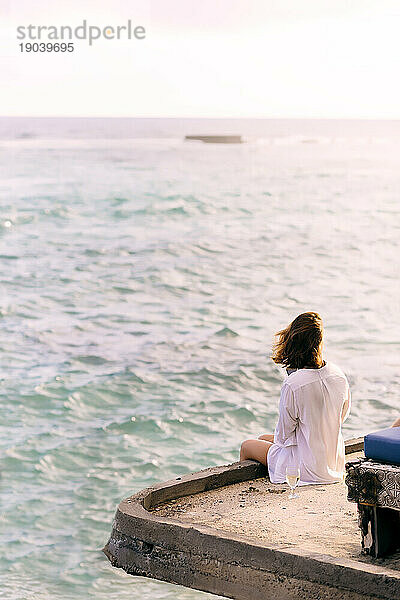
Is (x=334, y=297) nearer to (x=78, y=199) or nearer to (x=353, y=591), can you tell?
(x=78, y=199)

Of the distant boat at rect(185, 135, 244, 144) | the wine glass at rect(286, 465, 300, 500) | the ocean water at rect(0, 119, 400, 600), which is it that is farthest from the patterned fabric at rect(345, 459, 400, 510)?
the distant boat at rect(185, 135, 244, 144)

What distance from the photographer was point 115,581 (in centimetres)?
814

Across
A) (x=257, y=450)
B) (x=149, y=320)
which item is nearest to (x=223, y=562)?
(x=257, y=450)

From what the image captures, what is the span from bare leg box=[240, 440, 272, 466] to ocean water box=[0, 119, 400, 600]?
2061mm

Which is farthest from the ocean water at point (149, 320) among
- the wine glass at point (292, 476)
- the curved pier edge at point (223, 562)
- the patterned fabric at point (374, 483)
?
the patterned fabric at point (374, 483)

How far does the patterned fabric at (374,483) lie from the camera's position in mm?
4195

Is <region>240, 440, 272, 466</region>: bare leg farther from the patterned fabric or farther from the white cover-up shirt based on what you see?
the patterned fabric

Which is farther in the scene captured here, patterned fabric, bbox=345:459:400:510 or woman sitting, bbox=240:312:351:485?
woman sitting, bbox=240:312:351:485

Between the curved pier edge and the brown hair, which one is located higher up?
the brown hair

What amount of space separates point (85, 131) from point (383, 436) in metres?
59.5

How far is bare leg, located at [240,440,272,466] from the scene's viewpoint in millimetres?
5781

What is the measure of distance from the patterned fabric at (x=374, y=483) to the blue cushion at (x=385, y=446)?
1.1 inches

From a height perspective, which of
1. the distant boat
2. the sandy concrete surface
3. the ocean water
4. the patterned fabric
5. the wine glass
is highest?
the patterned fabric

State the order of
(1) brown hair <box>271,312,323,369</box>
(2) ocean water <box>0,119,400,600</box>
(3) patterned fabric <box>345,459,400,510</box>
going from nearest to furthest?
(3) patterned fabric <box>345,459,400,510</box> < (1) brown hair <box>271,312,323,369</box> < (2) ocean water <box>0,119,400,600</box>
